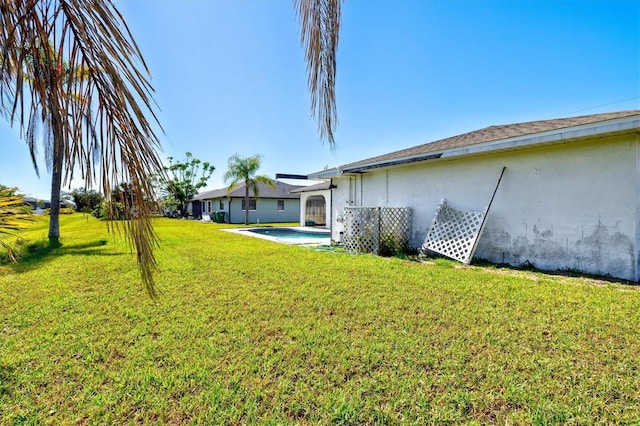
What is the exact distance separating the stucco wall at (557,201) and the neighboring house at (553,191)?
0.06 ft

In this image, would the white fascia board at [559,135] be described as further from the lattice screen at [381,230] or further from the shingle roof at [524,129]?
the lattice screen at [381,230]

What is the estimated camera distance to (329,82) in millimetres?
1499

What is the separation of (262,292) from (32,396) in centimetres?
321

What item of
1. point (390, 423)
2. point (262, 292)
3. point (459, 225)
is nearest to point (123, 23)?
point (390, 423)

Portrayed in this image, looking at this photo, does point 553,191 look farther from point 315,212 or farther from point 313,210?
point 313,210

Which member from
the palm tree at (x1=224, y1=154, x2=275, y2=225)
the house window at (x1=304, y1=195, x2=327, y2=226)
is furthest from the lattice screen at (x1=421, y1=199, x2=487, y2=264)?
the palm tree at (x1=224, y1=154, x2=275, y2=225)

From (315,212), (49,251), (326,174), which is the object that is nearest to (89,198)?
(49,251)

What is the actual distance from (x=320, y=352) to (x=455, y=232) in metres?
6.88

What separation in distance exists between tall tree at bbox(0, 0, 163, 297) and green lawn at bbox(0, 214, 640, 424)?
0.32 meters

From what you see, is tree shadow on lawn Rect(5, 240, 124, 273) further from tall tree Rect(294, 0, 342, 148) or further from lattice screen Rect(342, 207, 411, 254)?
tall tree Rect(294, 0, 342, 148)

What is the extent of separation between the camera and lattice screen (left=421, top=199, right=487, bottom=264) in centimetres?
821

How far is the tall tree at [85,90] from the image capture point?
1.18 metres

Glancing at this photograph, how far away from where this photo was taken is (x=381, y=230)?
1035 cm

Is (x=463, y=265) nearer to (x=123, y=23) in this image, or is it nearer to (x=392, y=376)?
(x=392, y=376)
